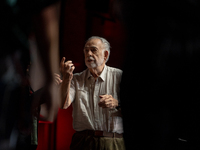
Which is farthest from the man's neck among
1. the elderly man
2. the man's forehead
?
the man's forehead

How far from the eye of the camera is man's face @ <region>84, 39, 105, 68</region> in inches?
47.4

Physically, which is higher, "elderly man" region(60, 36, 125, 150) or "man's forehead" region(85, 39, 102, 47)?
"man's forehead" region(85, 39, 102, 47)

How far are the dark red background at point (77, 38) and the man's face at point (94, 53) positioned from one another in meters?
0.06

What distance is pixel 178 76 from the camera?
1.20 meters

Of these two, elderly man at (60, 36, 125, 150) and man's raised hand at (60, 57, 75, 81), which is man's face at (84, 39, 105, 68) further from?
man's raised hand at (60, 57, 75, 81)

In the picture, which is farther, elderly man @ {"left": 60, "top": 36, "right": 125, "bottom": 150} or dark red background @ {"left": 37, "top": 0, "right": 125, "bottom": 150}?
dark red background @ {"left": 37, "top": 0, "right": 125, "bottom": 150}

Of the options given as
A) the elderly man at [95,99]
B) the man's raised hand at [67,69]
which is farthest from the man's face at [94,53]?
the man's raised hand at [67,69]

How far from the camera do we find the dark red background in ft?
4.14

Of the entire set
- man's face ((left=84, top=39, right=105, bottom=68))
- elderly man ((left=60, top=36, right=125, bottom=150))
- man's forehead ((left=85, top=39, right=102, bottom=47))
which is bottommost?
elderly man ((left=60, top=36, right=125, bottom=150))

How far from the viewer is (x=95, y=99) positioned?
1.20m

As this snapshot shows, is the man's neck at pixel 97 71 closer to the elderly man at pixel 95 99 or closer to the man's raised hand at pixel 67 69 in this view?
the elderly man at pixel 95 99

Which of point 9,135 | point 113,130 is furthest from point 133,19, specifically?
point 9,135

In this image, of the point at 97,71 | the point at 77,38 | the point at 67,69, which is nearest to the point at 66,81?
the point at 67,69

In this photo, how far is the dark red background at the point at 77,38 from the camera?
1.26 metres
